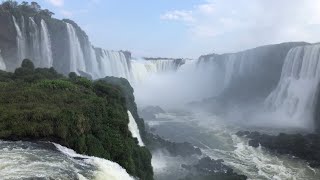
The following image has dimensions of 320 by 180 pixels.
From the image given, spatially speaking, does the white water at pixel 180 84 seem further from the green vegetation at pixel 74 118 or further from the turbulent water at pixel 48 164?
the turbulent water at pixel 48 164

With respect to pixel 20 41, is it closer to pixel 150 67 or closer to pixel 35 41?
pixel 35 41

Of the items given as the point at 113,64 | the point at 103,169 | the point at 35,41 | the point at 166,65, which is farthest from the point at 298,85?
the point at 103,169

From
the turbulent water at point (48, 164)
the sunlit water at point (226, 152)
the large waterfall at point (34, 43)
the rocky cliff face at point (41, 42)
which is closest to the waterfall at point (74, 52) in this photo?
the rocky cliff face at point (41, 42)

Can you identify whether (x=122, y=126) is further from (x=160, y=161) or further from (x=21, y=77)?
(x=160, y=161)

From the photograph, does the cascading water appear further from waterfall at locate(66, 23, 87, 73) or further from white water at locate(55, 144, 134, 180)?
white water at locate(55, 144, 134, 180)

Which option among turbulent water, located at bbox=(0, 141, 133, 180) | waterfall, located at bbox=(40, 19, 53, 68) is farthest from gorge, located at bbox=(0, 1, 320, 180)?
waterfall, located at bbox=(40, 19, 53, 68)

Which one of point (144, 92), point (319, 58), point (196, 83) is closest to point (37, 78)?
point (319, 58)
